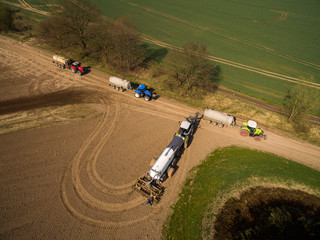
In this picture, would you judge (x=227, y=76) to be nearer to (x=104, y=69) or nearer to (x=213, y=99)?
(x=213, y=99)

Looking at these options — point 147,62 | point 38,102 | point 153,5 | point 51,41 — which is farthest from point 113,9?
point 38,102

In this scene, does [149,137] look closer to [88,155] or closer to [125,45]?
[88,155]

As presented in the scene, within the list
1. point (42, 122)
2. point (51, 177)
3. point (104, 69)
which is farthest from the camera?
point (104, 69)

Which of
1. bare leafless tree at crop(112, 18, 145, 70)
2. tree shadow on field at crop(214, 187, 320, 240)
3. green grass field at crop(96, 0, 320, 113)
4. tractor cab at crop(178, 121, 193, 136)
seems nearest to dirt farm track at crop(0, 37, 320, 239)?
tractor cab at crop(178, 121, 193, 136)

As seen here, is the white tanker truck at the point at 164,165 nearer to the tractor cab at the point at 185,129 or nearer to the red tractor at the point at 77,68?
the tractor cab at the point at 185,129

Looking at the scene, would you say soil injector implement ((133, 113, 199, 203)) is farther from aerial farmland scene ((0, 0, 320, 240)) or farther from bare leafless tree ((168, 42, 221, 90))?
bare leafless tree ((168, 42, 221, 90))

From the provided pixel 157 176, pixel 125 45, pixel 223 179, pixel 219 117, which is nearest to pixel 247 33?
pixel 125 45

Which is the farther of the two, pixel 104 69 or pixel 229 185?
pixel 104 69

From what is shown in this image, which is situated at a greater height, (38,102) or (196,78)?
(196,78)
